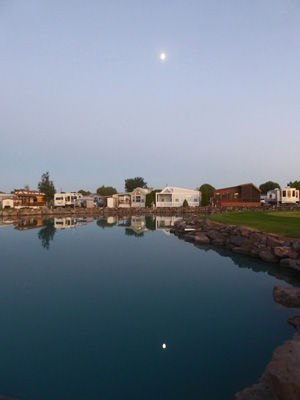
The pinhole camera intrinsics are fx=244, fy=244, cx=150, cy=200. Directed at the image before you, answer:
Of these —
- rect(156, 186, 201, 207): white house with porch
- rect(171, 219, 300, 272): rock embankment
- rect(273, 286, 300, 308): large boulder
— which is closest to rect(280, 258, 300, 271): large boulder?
rect(171, 219, 300, 272): rock embankment

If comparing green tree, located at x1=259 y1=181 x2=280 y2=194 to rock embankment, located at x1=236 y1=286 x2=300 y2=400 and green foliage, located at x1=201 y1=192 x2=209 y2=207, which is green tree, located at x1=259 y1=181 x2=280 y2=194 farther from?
rock embankment, located at x1=236 y1=286 x2=300 y2=400

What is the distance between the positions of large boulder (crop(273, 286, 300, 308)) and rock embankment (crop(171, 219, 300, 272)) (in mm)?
3539

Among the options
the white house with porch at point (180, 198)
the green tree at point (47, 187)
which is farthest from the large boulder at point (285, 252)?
the green tree at point (47, 187)

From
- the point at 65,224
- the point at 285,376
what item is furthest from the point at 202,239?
the point at 65,224

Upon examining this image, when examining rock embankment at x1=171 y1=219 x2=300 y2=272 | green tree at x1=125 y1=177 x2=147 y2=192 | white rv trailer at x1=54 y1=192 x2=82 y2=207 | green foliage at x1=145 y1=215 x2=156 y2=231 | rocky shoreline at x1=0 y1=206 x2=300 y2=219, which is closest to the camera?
rock embankment at x1=171 y1=219 x2=300 y2=272

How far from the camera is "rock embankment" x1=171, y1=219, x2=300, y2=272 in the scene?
12219mm

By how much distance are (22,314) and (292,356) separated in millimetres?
7096

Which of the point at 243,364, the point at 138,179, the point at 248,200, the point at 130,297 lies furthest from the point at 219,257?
the point at 138,179

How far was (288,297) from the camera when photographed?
766cm

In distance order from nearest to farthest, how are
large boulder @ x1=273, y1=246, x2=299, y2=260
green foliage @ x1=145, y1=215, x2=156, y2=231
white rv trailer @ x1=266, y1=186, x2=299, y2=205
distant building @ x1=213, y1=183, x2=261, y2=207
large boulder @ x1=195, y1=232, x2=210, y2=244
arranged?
large boulder @ x1=273, y1=246, x2=299, y2=260
large boulder @ x1=195, y1=232, x2=210, y2=244
green foliage @ x1=145, y1=215, x2=156, y2=231
white rv trailer @ x1=266, y1=186, x2=299, y2=205
distant building @ x1=213, y1=183, x2=261, y2=207

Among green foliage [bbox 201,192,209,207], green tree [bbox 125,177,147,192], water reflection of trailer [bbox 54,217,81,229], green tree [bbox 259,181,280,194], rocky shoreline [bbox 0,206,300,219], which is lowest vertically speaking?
water reflection of trailer [bbox 54,217,81,229]

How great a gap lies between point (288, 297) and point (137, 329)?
15.9 feet

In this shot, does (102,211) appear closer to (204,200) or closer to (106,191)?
(204,200)

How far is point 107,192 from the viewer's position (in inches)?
4035
